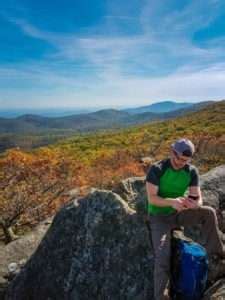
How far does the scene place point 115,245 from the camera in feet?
26.5

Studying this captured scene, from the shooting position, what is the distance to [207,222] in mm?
7543

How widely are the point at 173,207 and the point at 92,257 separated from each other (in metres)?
2.25

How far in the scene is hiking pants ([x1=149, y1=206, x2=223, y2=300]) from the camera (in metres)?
6.97

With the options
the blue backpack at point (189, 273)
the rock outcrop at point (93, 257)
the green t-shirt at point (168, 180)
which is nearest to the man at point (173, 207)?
the green t-shirt at point (168, 180)

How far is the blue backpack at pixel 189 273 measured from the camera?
681 centimetres

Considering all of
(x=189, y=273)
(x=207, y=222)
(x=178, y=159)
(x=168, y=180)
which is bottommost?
(x=189, y=273)

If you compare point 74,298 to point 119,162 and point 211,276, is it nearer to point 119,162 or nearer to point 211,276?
point 211,276

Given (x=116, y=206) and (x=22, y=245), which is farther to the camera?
(x=22, y=245)

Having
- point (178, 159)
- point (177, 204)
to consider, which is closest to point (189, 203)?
point (177, 204)

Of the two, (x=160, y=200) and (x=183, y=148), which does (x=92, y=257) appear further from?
(x=183, y=148)

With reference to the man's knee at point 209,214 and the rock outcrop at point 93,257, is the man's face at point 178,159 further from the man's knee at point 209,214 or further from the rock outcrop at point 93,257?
the rock outcrop at point 93,257

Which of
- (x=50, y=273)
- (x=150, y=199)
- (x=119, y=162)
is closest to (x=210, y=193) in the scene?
(x=150, y=199)

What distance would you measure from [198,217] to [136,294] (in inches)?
81.4

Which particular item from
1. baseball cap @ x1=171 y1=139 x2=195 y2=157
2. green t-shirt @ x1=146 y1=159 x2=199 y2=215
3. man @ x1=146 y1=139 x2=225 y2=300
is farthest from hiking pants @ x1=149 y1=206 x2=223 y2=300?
baseball cap @ x1=171 y1=139 x2=195 y2=157
